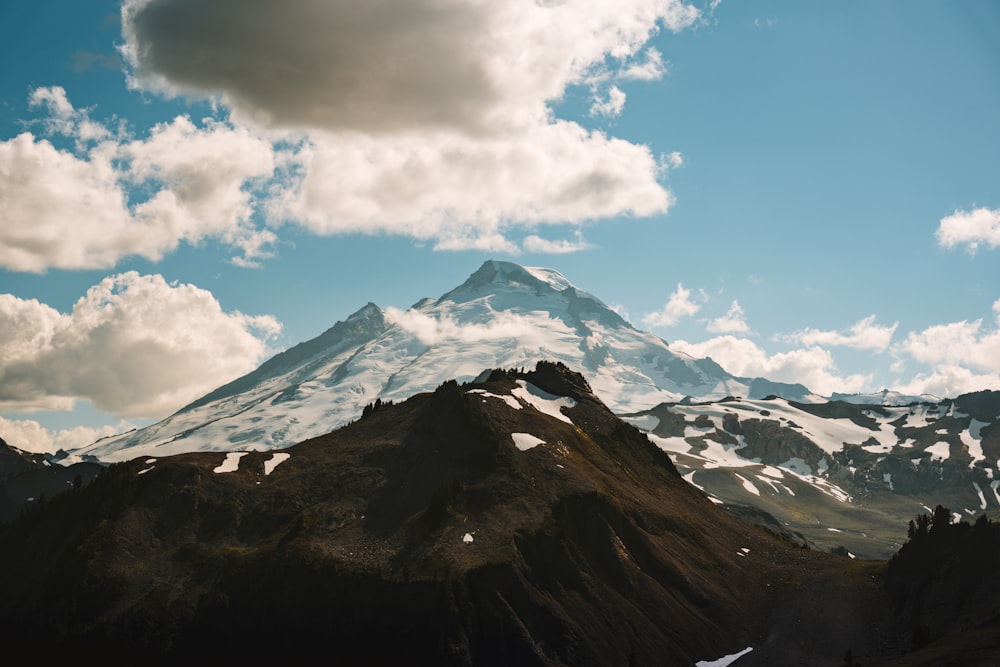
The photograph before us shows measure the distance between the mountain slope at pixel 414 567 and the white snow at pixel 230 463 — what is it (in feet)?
1.80

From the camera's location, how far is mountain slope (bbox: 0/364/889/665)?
127312mm

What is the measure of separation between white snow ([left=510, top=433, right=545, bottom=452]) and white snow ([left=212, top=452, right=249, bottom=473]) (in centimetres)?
5124

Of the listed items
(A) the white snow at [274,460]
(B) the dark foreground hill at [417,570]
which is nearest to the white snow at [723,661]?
(B) the dark foreground hill at [417,570]

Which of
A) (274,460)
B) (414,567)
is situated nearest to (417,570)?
(414,567)

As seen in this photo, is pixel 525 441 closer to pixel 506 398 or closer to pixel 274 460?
pixel 506 398

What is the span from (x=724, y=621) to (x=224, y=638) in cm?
7572

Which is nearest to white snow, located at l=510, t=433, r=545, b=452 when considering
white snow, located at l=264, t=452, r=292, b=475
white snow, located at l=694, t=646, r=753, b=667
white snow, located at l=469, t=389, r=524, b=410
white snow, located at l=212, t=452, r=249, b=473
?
white snow, located at l=469, t=389, r=524, b=410

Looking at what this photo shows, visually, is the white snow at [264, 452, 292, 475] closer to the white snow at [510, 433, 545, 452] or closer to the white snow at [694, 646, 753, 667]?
the white snow at [510, 433, 545, 452]

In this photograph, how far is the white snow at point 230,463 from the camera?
164000 millimetres

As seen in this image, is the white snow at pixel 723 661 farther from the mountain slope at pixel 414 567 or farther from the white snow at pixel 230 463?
the white snow at pixel 230 463

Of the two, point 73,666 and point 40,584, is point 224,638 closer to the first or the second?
point 73,666

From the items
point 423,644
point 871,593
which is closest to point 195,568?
point 423,644

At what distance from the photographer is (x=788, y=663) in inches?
5162

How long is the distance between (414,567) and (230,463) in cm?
5135
